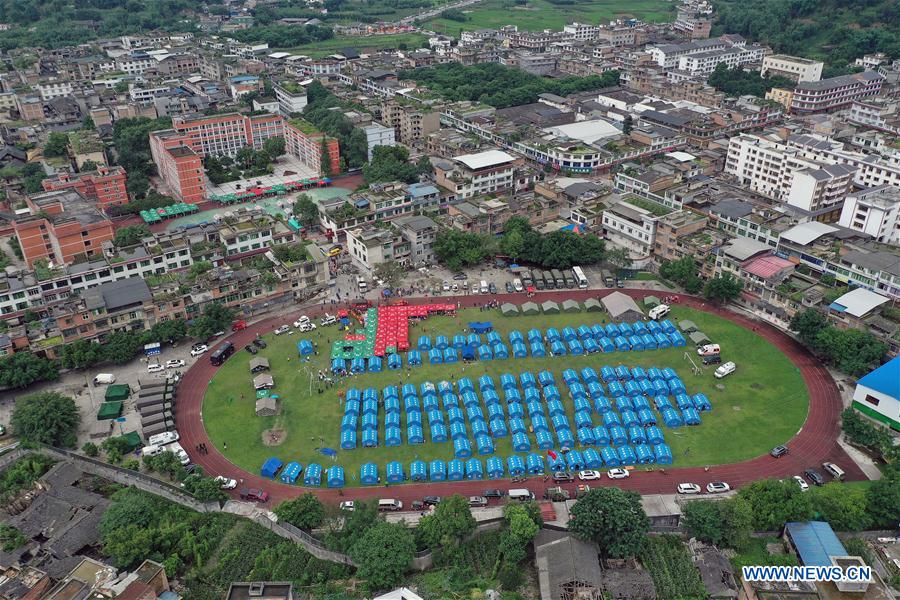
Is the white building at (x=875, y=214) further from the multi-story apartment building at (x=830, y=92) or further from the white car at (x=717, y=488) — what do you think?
the multi-story apartment building at (x=830, y=92)

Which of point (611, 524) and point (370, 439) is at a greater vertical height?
point (611, 524)

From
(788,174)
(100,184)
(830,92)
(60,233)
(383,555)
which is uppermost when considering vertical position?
(830,92)

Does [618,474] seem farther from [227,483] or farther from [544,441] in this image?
[227,483]

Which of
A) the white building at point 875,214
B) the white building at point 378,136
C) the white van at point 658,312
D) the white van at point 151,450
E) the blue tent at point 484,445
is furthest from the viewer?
the white building at point 378,136

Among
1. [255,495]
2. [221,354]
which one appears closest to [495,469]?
[255,495]

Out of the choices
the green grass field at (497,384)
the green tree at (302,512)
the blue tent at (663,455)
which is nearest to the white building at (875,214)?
the green grass field at (497,384)
